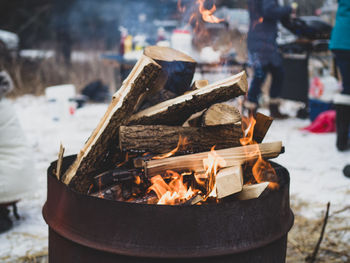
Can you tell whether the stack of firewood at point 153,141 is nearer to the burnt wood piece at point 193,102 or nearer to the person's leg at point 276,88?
the burnt wood piece at point 193,102

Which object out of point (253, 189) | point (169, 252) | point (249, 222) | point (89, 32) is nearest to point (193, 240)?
point (169, 252)

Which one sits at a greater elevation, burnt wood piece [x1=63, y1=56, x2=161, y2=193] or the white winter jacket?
burnt wood piece [x1=63, y1=56, x2=161, y2=193]

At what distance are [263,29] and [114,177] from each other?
187 inches

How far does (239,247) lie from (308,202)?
2072mm

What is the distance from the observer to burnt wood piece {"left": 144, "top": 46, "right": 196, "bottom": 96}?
2.06 m

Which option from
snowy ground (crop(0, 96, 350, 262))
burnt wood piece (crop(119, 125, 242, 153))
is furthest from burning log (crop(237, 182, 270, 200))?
snowy ground (crop(0, 96, 350, 262))

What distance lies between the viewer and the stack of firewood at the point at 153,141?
1.75 m

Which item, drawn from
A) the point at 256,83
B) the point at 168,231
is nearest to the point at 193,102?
the point at 168,231

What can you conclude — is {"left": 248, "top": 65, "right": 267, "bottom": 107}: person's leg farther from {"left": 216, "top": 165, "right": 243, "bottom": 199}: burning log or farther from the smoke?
the smoke

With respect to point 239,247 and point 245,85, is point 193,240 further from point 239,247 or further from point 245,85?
point 245,85

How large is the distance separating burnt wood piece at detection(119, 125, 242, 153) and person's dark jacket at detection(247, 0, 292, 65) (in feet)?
14.0

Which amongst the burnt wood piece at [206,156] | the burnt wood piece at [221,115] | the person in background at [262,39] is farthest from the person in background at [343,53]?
the burnt wood piece at [221,115]

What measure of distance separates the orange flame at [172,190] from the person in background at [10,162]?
1.50 m

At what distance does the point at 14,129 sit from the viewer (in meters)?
2.85
